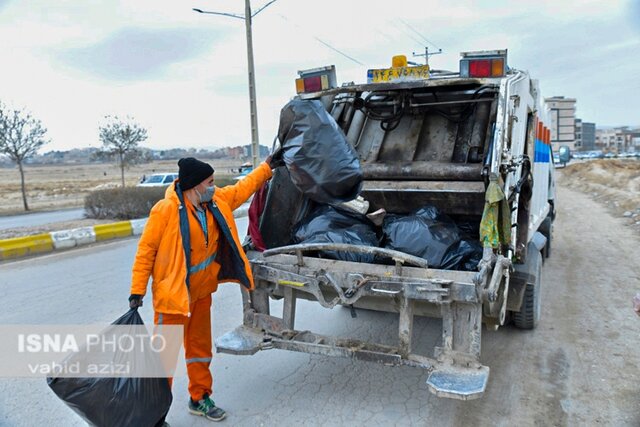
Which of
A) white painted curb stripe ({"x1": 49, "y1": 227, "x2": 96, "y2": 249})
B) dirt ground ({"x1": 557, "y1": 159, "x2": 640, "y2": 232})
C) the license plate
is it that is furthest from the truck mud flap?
dirt ground ({"x1": 557, "y1": 159, "x2": 640, "y2": 232})

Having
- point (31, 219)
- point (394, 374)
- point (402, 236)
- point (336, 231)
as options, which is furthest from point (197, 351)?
point (31, 219)

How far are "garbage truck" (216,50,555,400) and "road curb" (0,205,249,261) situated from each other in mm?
3649

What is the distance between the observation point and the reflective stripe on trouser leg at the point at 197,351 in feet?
10.1

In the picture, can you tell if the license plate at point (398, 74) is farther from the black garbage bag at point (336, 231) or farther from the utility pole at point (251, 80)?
the utility pole at point (251, 80)

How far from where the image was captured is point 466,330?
2.82m

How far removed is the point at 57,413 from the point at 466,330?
2544 mm

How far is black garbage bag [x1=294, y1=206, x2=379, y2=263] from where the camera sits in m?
3.43

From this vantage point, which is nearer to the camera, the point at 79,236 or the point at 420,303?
the point at 420,303

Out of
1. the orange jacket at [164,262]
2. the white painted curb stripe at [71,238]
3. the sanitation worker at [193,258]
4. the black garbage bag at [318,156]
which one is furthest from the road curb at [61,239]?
the orange jacket at [164,262]

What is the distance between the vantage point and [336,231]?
3609mm

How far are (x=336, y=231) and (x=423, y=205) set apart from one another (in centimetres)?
104

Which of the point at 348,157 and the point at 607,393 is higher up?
the point at 348,157

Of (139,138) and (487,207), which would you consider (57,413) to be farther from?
(139,138)

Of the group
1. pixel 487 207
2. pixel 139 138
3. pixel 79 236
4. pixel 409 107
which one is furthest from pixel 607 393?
pixel 139 138
